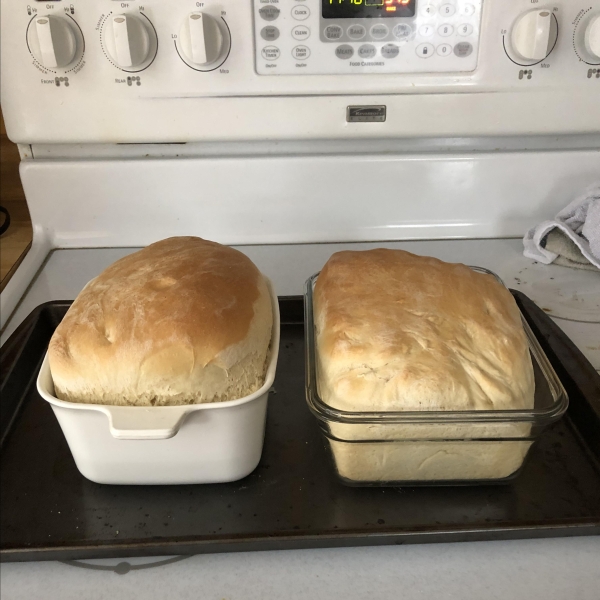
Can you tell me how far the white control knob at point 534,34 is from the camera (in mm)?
680

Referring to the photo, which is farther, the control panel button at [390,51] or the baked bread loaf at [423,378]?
the control panel button at [390,51]

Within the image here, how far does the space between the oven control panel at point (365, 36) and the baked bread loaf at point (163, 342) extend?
13.9 inches

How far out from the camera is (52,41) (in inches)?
26.4

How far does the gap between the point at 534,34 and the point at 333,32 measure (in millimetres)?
254

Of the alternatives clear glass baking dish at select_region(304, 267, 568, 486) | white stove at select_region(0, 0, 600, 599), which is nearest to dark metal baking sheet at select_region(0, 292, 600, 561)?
clear glass baking dish at select_region(304, 267, 568, 486)

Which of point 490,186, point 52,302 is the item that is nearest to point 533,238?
point 490,186

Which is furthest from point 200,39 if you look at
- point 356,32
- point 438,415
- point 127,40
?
point 438,415

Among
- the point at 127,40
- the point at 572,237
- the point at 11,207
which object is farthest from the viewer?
the point at 11,207

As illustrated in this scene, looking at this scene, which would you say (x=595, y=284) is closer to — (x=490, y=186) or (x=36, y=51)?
(x=490, y=186)

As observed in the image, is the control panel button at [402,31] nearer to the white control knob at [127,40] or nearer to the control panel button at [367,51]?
the control panel button at [367,51]

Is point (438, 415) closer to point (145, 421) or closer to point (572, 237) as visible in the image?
point (145, 421)

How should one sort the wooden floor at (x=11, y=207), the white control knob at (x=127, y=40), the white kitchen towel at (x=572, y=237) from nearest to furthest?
1. the white control knob at (x=127, y=40)
2. the white kitchen towel at (x=572, y=237)
3. the wooden floor at (x=11, y=207)

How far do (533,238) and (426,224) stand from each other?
0.53ft

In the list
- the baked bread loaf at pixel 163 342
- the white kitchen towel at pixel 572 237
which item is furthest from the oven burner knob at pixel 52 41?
the white kitchen towel at pixel 572 237
